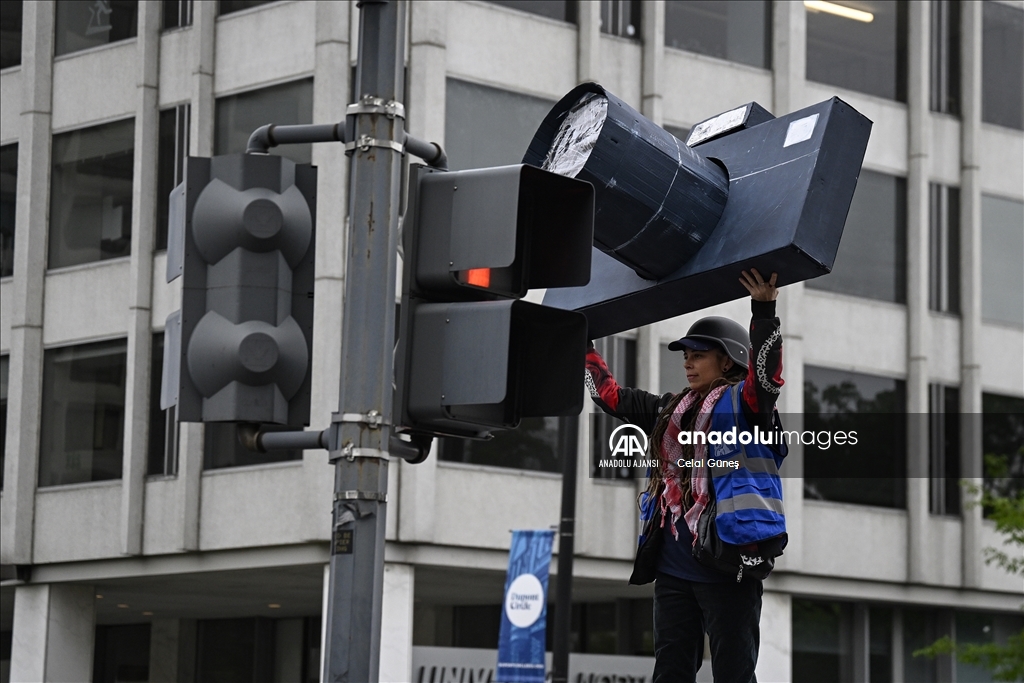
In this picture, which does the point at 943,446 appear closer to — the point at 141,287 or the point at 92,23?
the point at 141,287

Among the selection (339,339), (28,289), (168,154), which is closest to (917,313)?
(339,339)

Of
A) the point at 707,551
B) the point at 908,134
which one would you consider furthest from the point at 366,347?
the point at 908,134

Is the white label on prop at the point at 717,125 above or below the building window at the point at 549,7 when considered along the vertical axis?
below

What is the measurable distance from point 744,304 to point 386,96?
21.6 metres

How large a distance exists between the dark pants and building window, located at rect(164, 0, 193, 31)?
22.4m

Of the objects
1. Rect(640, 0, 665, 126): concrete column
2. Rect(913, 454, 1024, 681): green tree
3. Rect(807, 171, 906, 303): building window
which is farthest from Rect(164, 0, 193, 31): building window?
Rect(913, 454, 1024, 681): green tree

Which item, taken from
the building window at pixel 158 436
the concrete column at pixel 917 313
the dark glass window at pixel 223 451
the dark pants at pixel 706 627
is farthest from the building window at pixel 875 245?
the dark pants at pixel 706 627

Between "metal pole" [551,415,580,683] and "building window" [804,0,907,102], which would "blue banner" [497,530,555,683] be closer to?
"metal pole" [551,415,580,683]

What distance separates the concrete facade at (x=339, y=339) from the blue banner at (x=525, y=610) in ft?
7.99

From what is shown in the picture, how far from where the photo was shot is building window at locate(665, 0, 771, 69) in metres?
27.5

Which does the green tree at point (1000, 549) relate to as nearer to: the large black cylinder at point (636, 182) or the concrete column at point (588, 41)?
the concrete column at point (588, 41)

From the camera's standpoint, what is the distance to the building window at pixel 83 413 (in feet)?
86.9

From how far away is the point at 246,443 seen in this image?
505cm

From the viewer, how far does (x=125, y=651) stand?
37.0m
